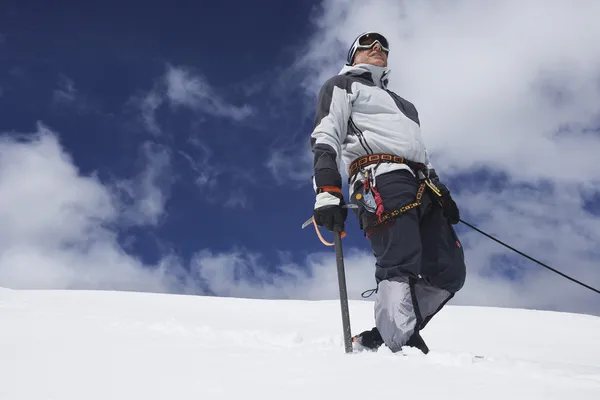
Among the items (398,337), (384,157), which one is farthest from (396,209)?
Result: (398,337)

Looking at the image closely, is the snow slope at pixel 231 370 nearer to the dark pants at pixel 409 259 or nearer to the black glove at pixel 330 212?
the dark pants at pixel 409 259

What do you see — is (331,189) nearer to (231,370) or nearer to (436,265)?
(436,265)

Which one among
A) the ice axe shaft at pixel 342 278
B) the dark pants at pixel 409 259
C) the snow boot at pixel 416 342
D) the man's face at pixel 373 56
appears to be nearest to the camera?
the ice axe shaft at pixel 342 278

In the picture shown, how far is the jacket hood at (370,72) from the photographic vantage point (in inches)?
132

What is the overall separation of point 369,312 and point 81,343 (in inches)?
189

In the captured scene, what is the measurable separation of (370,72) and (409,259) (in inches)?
54.4

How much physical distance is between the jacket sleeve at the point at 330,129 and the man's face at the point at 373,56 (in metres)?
0.36

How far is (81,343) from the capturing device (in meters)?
2.37

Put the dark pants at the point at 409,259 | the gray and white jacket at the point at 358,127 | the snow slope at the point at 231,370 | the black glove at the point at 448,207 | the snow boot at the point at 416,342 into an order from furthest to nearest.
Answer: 1. the black glove at the point at 448,207
2. the gray and white jacket at the point at 358,127
3. the snow boot at the point at 416,342
4. the dark pants at the point at 409,259
5. the snow slope at the point at 231,370

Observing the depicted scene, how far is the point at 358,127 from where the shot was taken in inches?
124

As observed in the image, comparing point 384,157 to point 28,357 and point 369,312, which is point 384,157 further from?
point 369,312

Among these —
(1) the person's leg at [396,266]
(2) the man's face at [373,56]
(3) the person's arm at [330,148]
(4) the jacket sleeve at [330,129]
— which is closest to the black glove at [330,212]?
(3) the person's arm at [330,148]

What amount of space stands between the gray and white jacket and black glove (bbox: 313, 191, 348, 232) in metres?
0.21

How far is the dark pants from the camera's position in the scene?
2.76m
